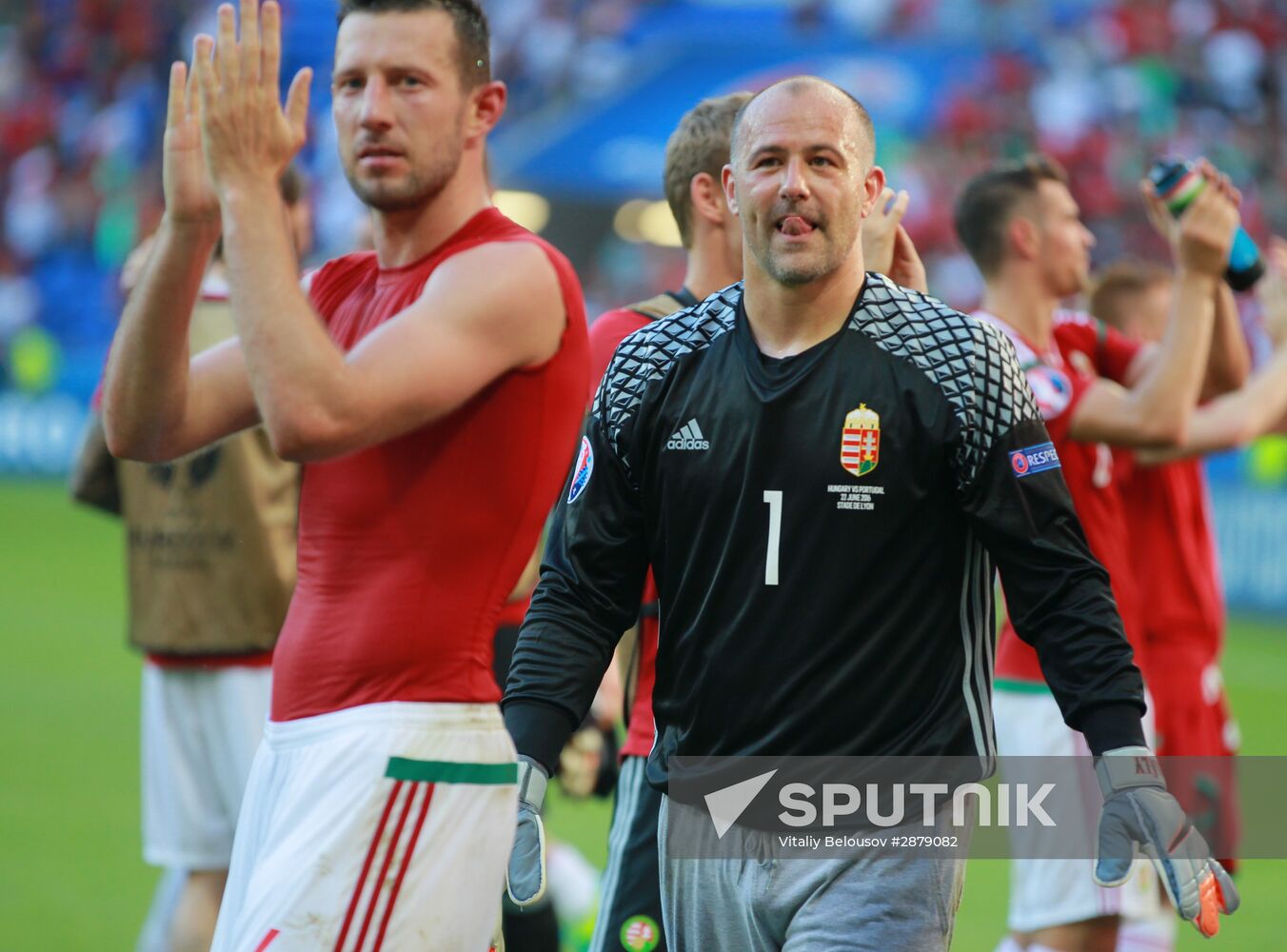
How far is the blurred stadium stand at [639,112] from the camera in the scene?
803 inches

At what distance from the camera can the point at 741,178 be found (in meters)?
Result: 3.48

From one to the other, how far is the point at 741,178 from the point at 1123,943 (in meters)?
3.43

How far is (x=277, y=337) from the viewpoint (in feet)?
9.11

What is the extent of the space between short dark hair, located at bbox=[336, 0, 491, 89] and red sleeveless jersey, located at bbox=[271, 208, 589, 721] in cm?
29

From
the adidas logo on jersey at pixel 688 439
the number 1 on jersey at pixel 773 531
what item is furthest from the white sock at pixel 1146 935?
the adidas logo on jersey at pixel 688 439

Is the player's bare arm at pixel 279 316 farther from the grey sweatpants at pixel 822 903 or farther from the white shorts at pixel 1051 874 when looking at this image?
the white shorts at pixel 1051 874

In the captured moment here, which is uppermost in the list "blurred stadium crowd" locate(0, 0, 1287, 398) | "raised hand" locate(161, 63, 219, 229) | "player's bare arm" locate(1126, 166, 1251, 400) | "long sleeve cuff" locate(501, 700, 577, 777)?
"blurred stadium crowd" locate(0, 0, 1287, 398)

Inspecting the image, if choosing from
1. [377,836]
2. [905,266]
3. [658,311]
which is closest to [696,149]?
[658,311]

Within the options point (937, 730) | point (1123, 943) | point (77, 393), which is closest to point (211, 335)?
point (937, 730)

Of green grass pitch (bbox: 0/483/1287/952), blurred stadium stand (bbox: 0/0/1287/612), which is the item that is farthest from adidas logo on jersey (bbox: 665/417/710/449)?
blurred stadium stand (bbox: 0/0/1287/612)

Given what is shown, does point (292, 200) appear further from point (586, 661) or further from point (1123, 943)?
point (1123, 943)

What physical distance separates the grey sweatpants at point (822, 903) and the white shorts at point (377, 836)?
474 millimetres

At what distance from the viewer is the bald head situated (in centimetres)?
345

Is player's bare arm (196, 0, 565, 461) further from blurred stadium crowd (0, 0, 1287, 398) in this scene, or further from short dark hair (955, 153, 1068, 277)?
blurred stadium crowd (0, 0, 1287, 398)
